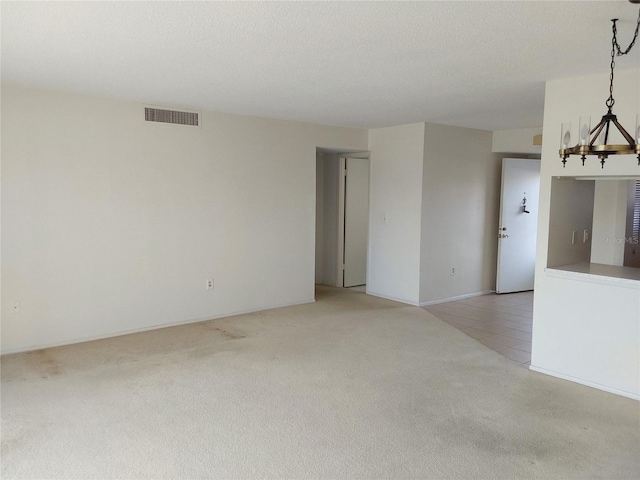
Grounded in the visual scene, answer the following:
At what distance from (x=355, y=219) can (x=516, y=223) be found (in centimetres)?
232

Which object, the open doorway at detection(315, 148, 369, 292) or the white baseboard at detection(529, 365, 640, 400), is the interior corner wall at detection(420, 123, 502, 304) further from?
the white baseboard at detection(529, 365, 640, 400)

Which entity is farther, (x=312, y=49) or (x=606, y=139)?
(x=312, y=49)

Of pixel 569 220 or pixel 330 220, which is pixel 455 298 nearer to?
pixel 330 220

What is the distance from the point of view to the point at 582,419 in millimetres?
3223

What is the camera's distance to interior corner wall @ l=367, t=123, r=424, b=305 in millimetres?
6309

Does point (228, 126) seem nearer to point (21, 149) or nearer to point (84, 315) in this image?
point (21, 149)

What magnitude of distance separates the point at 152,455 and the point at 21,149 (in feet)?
9.97

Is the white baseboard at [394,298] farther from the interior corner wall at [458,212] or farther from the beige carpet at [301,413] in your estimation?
the beige carpet at [301,413]

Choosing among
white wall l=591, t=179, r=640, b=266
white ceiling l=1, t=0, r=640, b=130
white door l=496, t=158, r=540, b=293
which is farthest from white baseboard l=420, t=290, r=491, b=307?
white ceiling l=1, t=0, r=640, b=130

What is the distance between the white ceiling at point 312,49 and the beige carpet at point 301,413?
2.32 metres

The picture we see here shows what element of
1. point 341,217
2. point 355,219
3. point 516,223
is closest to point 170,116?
point 341,217

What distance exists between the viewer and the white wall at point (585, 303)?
357cm

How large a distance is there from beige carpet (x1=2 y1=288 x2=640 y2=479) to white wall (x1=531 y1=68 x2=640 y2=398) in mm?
185

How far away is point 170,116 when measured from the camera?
5145 millimetres
